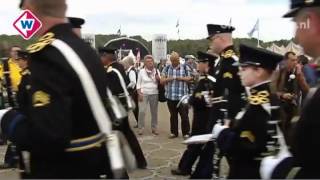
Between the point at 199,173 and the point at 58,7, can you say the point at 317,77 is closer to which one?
the point at 58,7

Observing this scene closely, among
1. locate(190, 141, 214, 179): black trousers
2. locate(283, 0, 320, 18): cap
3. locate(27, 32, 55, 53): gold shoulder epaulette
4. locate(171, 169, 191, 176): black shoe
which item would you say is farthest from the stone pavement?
locate(283, 0, 320, 18): cap

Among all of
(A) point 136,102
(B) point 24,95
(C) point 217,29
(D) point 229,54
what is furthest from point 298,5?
Answer: (A) point 136,102

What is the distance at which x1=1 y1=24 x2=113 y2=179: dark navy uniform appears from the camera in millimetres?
2246

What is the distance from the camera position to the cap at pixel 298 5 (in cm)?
230

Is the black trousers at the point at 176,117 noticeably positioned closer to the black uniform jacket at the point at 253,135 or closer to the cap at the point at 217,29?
the cap at the point at 217,29

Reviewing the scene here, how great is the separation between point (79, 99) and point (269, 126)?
1.87 metres

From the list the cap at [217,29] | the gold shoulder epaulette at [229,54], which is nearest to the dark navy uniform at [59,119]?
the gold shoulder epaulette at [229,54]

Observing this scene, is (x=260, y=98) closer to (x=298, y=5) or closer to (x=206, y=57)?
(x=298, y=5)

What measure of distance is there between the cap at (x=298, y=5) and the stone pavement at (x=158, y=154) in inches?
192

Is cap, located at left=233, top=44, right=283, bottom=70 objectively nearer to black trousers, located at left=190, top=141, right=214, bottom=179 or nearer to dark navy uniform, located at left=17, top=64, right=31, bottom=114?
dark navy uniform, located at left=17, top=64, right=31, bottom=114

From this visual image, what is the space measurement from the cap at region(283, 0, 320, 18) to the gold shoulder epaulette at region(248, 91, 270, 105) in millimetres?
1499

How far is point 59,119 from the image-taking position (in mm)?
2230

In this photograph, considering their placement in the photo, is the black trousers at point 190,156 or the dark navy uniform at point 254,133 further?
the black trousers at point 190,156

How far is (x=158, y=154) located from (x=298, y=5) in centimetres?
721
